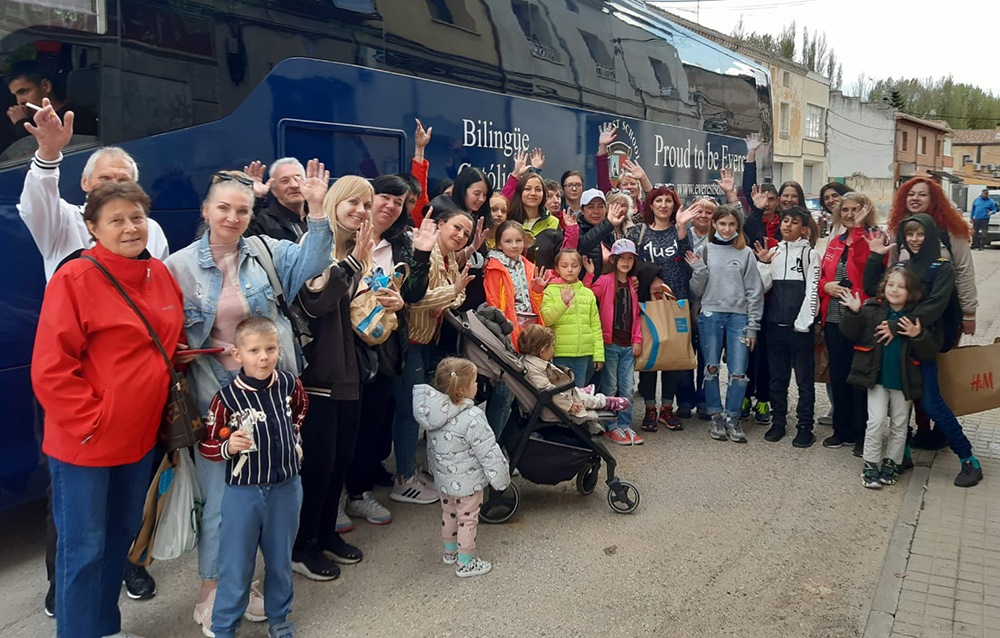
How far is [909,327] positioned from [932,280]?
0.44 meters

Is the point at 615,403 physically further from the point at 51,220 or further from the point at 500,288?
the point at 51,220

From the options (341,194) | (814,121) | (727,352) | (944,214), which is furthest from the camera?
(814,121)

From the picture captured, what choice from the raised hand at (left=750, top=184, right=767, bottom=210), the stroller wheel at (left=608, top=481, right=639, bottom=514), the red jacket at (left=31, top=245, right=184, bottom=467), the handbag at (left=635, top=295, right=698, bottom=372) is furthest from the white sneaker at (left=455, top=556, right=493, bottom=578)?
the raised hand at (left=750, top=184, right=767, bottom=210)

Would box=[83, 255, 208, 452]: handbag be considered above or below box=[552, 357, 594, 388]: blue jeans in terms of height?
above

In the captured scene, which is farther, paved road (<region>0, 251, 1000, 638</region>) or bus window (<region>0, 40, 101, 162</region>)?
bus window (<region>0, 40, 101, 162</region>)

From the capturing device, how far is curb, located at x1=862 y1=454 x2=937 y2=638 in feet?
12.2

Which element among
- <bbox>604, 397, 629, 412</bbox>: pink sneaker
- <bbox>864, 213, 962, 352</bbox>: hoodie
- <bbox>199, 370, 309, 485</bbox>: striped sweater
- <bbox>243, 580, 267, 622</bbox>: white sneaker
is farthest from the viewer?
<bbox>864, 213, 962, 352</bbox>: hoodie

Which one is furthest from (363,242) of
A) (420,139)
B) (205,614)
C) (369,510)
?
(420,139)

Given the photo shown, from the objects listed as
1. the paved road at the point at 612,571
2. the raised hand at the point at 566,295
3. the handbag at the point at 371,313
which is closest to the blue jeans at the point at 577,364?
the raised hand at the point at 566,295

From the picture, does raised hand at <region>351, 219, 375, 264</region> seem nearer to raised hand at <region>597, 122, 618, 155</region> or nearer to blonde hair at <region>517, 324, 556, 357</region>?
blonde hair at <region>517, 324, 556, 357</region>

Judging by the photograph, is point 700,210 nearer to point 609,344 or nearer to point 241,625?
point 609,344

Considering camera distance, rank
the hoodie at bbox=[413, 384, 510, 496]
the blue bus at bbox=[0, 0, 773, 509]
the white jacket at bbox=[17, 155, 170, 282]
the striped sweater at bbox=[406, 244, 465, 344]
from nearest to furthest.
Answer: the white jacket at bbox=[17, 155, 170, 282], the blue bus at bbox=[0, 0, 773, 509], the hoodie at bbox=[413, 384, 510, 496], the striped sweater at bbox=[406, 244, 465, 344]

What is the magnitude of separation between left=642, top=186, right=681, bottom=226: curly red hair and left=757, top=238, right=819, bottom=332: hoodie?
0.81 meters

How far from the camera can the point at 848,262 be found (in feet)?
20.4
